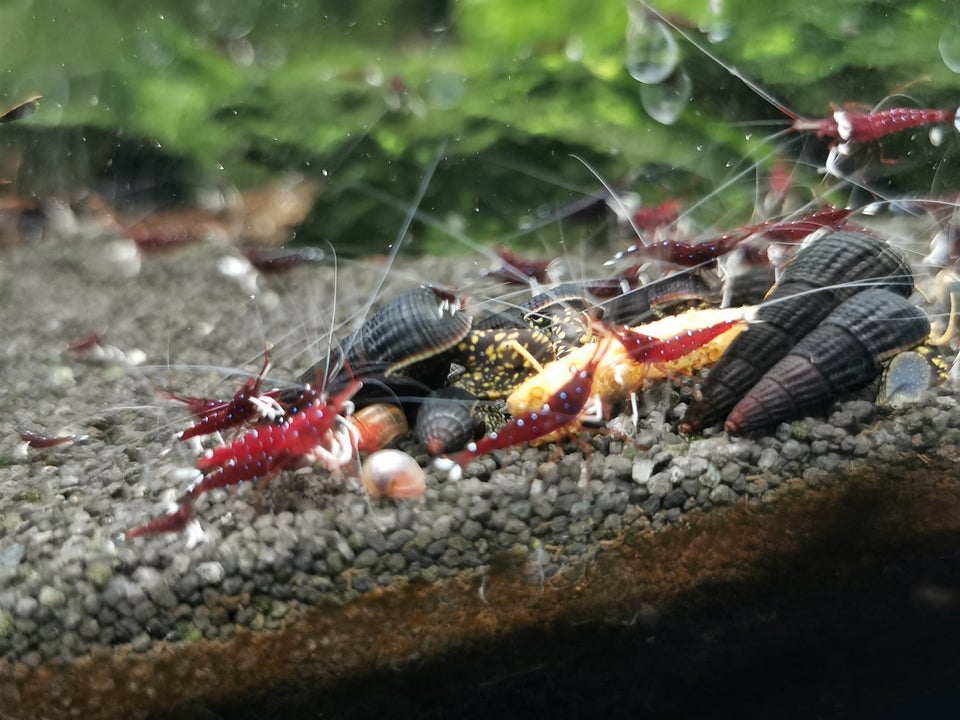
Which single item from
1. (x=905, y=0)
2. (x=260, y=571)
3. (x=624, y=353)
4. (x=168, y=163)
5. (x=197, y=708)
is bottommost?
(x=197, y=708)

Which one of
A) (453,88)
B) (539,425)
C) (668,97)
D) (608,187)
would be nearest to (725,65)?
(668,97)

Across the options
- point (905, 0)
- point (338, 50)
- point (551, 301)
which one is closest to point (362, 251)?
point (338, 50)

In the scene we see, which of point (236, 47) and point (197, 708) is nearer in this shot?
point (197, 708)

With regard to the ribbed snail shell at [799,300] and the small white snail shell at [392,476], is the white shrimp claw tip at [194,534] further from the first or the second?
the ribbed snail shell at [799,300]

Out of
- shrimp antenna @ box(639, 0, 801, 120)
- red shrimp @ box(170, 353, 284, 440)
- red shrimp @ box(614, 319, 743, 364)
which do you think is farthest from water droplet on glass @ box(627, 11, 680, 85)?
red shrimp @ box(170, 353, 284, 440)

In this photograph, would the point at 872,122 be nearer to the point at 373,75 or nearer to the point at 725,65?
the point at 725,65

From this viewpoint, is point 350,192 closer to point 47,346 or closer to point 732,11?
point 47,346

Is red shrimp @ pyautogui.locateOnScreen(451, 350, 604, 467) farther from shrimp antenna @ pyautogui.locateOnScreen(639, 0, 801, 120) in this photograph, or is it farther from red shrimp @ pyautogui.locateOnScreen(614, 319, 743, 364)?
shrimp antenna @ pyautogui.locateOnScreen(639, 0, 801, 120)
